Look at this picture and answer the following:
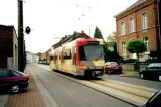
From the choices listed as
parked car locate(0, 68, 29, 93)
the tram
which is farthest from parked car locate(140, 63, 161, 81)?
parked car locate(0, 68, 29, 93)

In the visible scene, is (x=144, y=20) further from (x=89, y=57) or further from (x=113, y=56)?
(x=89, y=57)

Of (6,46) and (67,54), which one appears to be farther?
(67,54)

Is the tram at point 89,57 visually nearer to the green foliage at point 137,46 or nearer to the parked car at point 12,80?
the parked car at point 12,80

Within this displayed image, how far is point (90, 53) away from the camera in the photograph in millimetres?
24438

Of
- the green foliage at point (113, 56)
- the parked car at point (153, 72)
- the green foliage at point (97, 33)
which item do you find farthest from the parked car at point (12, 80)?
the green foliage at point (97, 33)

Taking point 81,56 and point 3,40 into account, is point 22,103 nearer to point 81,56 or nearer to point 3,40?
point 81,56

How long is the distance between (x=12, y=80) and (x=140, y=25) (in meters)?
29.9

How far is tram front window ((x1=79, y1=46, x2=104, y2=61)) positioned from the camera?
79.8ft

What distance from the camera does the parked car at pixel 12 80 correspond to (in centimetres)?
1588

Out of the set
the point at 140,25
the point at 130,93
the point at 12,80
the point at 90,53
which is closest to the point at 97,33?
the point at 140,25

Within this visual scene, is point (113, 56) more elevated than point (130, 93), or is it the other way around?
point (113, 56)

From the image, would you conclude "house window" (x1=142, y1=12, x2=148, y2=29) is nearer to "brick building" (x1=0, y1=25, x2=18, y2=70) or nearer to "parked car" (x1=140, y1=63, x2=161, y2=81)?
"parked car" (x1=140, y1=63, x2=161, y2=81)

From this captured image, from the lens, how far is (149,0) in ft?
132

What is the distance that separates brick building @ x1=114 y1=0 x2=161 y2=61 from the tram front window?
15641 millimetres
